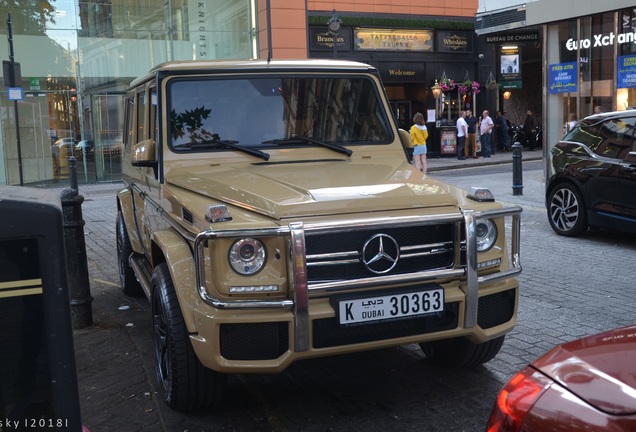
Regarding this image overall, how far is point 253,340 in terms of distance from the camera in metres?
3.66

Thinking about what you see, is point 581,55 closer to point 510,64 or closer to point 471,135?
point 471,135

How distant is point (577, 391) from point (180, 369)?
2.42 metres

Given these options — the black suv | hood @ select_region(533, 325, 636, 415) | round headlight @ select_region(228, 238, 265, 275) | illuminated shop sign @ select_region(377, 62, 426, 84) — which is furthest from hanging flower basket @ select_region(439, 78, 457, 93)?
hood @ select_region(533, 325, 636, 415)

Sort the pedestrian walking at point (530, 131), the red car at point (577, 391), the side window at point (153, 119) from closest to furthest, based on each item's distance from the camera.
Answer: the red car at point (577, 391)
the side window at point (153, 119)
the pedestrian walking at point (530, 131)

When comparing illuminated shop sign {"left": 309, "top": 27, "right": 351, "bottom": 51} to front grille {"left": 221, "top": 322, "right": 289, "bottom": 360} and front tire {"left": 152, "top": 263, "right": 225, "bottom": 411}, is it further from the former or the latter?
front grille {"left": 221, "top": 322, "right": 289, "bottom": 360}

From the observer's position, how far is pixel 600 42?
51.3 ft

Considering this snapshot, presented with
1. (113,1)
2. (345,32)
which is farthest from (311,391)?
(345,32)

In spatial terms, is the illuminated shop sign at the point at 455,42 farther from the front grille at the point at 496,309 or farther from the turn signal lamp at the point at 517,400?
the turn signal lamp at the point at 517,400

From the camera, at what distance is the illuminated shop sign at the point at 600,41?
15.1 metres

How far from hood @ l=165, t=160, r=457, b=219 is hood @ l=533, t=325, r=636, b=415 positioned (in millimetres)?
1673

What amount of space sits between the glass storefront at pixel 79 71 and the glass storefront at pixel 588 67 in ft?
38.6

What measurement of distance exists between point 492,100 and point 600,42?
50.6ft

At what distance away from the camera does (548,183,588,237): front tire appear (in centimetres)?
939

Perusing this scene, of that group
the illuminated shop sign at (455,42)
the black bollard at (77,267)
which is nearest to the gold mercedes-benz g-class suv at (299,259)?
the black bollard at (77,267)
